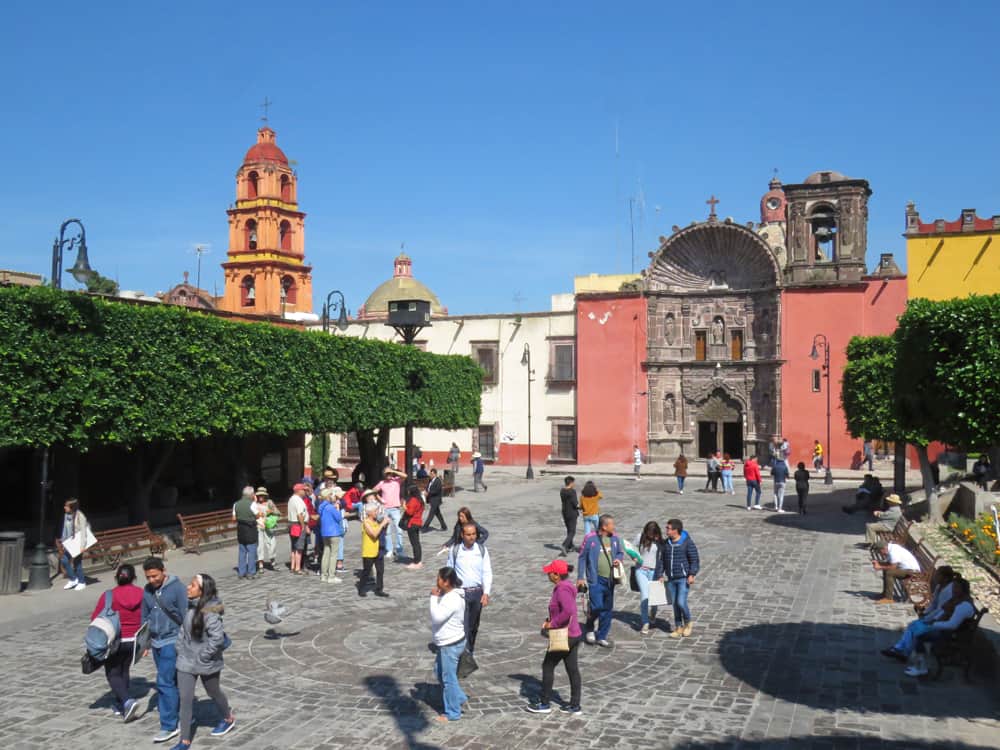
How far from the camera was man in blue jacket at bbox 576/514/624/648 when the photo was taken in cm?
1027

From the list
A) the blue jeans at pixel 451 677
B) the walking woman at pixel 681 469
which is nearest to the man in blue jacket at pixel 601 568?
the blue jeans at pixel 451 677

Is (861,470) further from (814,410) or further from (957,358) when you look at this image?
(957,358)

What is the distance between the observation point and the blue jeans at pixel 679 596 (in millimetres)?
10961

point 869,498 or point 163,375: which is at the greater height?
point 163,375

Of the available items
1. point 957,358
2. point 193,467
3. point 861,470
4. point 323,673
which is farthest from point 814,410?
point 323,673

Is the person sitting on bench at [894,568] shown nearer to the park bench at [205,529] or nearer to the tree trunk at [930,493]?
the tree trunk at [930,493]

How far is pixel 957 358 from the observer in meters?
10.4

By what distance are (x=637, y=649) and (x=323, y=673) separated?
3853mm

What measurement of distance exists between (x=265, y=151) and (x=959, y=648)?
4734 centimetres

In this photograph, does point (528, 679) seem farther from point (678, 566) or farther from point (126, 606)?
point (126, 606)

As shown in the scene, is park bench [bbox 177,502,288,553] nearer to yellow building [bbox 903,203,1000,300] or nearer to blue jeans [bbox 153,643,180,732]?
blue jeans [bbox 153,643,180,732]

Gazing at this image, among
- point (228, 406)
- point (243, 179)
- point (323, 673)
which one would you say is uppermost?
point (243, 179)

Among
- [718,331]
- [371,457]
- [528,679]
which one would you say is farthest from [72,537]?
[718,331]

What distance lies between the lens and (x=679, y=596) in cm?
1100
